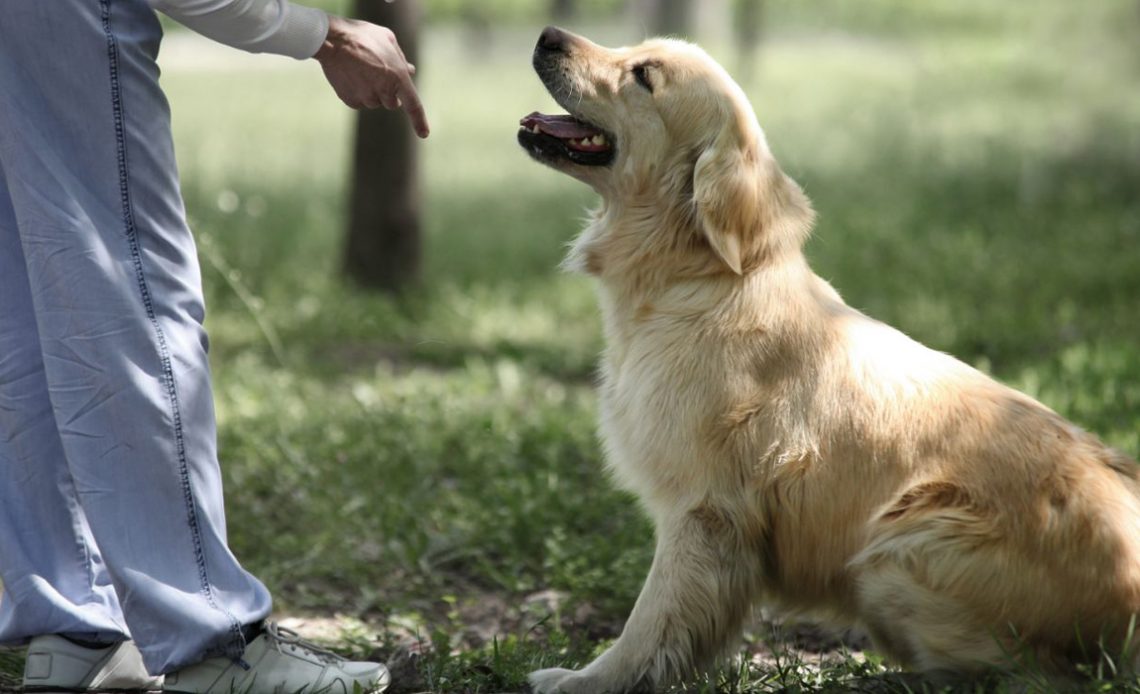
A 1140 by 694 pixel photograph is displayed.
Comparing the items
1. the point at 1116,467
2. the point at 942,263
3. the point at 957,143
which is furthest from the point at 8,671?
the point at 957,143

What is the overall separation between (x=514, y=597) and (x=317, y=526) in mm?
913

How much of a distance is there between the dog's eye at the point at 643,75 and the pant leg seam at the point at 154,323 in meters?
1.48

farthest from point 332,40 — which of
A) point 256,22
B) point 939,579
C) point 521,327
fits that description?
point 521,327

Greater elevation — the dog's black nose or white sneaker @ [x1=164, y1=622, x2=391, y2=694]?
the dog's black nose

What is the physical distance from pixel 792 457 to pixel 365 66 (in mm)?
1373

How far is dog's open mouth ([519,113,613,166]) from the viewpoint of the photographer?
3812mm

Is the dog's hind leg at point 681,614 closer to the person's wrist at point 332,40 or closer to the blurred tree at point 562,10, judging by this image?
the person's wrist at point 332,40

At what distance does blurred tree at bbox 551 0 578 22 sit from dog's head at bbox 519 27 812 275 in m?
27.2

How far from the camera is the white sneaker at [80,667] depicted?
3.08 meters

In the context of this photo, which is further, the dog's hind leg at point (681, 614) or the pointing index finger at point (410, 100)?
the dog's hind leg at point (681, 614)

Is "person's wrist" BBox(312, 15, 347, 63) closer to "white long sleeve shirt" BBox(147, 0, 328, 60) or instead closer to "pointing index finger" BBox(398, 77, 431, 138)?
"white long sleeve shirt" BBox(147, 0, 328, 60)

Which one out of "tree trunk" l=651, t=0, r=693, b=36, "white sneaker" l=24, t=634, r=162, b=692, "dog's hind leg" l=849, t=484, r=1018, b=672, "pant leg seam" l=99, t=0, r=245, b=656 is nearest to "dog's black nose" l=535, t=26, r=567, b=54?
"pant leg seam" l=99, t=0, r=245, b=656

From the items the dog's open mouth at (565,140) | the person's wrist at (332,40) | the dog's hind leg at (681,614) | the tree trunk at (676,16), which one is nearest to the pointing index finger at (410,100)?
the person's wrist at (332,40)

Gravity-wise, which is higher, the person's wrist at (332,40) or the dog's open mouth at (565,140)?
the person's wrist at (332,40)
